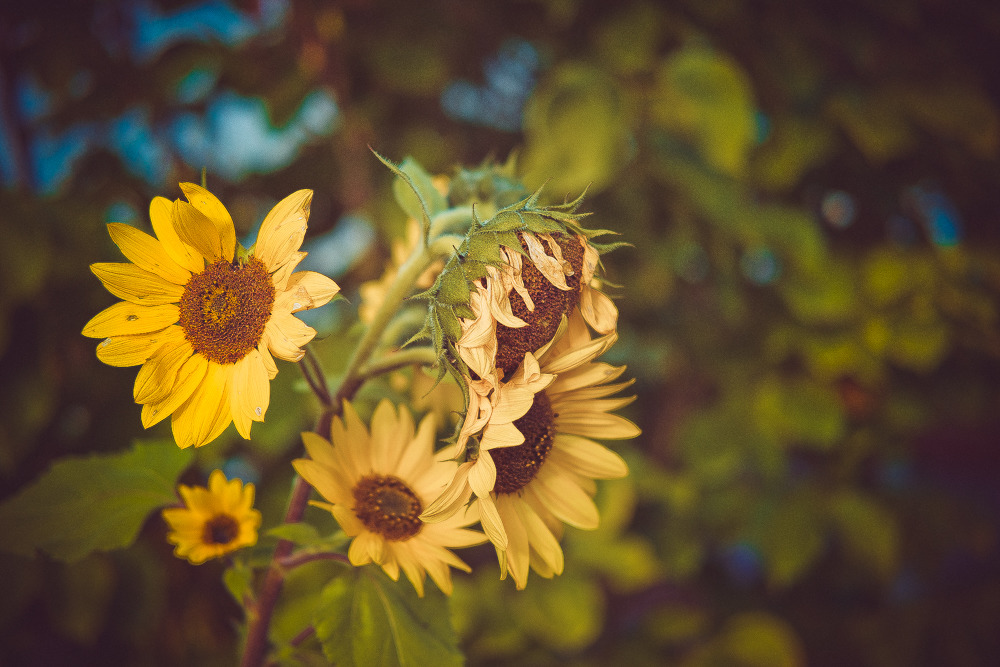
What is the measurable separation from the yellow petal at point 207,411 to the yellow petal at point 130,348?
3 cm

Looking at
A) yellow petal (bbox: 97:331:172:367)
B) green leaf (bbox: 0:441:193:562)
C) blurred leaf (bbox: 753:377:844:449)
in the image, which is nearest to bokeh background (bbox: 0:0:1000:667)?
blurred leaf (bbox: 753:377:844:449)

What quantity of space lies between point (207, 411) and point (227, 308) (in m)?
0.05

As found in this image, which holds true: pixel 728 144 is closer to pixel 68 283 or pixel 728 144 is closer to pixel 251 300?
pixel 251 300

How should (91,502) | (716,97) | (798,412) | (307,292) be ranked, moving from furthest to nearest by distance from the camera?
(798,412) < (716,97) < (91,502) < (307,292)

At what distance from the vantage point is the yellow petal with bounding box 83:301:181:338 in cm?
25

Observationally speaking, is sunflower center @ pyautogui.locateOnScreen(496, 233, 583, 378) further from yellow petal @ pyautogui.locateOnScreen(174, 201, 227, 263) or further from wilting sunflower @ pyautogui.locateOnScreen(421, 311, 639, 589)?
yellow petal @ pyautogui.locateOnScreen(174, 201, 227, 263)

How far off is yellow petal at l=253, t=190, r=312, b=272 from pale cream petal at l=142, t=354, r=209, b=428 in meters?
0.06

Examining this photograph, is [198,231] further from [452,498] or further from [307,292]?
[452,498]

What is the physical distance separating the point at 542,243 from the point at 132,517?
1.00 feet

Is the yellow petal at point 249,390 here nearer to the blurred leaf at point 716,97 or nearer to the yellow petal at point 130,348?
the yellow petal at point 130,348

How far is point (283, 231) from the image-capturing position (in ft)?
0.81

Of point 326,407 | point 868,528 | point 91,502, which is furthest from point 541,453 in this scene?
point 868,528

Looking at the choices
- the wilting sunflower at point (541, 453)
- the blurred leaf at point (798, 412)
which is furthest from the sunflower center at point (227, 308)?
the blurred leaf at point (798, 412)

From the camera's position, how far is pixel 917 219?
3.16 ft
